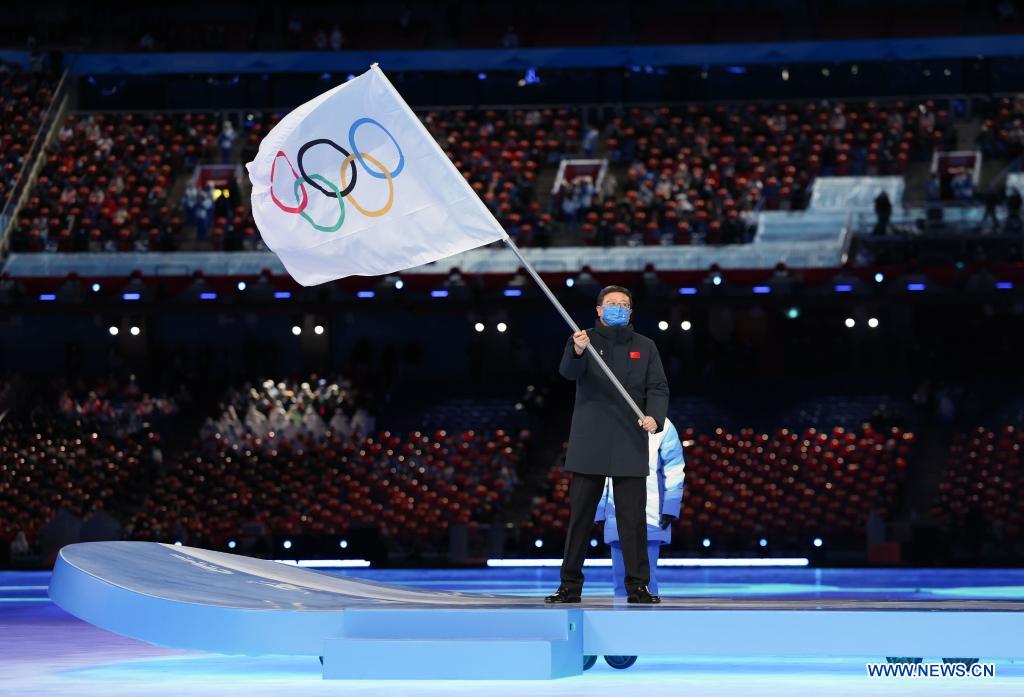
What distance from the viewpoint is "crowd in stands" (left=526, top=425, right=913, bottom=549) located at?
25984 millimetres

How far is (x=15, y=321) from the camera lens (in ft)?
104

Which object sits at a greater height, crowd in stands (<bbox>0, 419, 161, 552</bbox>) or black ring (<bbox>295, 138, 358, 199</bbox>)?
black ring (<bbox>295, 138, 358, 199</bbox>)

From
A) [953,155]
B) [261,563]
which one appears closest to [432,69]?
[953,155]

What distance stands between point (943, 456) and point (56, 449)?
15221 millimetres

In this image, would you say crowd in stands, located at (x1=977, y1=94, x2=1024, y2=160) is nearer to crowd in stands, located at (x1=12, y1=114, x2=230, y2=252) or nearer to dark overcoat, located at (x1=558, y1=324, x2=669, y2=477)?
crowd in stands, located at (x1=12, y1=114, x2=230, y2=252)

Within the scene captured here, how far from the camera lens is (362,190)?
10664 mm

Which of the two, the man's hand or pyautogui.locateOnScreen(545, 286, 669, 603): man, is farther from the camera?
pyautogui.locateOnScreen(545, 286, 669, 603): man

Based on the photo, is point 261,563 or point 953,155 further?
point 953,155

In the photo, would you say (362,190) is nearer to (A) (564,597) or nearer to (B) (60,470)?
(A) (564,597)

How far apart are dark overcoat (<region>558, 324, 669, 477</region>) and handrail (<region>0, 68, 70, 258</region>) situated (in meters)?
25.2

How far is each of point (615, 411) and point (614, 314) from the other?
1.86ft

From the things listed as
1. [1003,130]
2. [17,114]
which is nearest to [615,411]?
[1003,130]

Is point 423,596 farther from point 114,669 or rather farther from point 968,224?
point 968,224

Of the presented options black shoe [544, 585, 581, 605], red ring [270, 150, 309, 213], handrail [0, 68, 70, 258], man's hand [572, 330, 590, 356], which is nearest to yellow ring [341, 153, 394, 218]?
red ring [270, 150, 309, 213]
